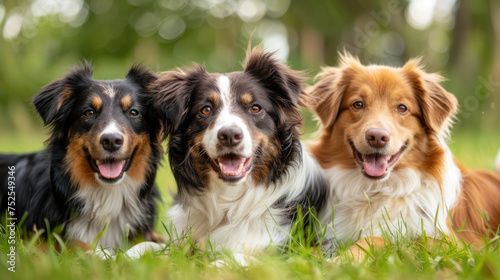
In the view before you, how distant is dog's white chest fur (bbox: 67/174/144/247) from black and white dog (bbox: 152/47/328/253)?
1.16 ft

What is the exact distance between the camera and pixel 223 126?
2930mm

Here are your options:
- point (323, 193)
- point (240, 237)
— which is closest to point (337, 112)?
point (323, 193)

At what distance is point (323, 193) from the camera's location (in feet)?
11.6

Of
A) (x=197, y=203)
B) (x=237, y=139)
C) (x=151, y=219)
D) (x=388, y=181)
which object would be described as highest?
(x=237, y=139)

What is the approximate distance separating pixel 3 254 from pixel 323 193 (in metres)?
2.22

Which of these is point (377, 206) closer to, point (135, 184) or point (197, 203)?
point (197, 203)

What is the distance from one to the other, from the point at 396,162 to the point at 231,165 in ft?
4.09

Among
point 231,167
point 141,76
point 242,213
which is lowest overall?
point 242,213

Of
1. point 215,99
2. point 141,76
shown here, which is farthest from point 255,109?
point 141,76

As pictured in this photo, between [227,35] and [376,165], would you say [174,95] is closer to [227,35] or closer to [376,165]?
[376,165]

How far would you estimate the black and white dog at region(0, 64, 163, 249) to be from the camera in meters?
3.35

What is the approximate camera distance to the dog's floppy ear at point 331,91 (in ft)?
11.8

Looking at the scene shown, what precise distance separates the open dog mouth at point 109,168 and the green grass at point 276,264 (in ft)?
2.04

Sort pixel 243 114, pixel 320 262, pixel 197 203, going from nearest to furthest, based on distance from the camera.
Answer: pixel 320 262, pixel 243 114, pixel 197 203
